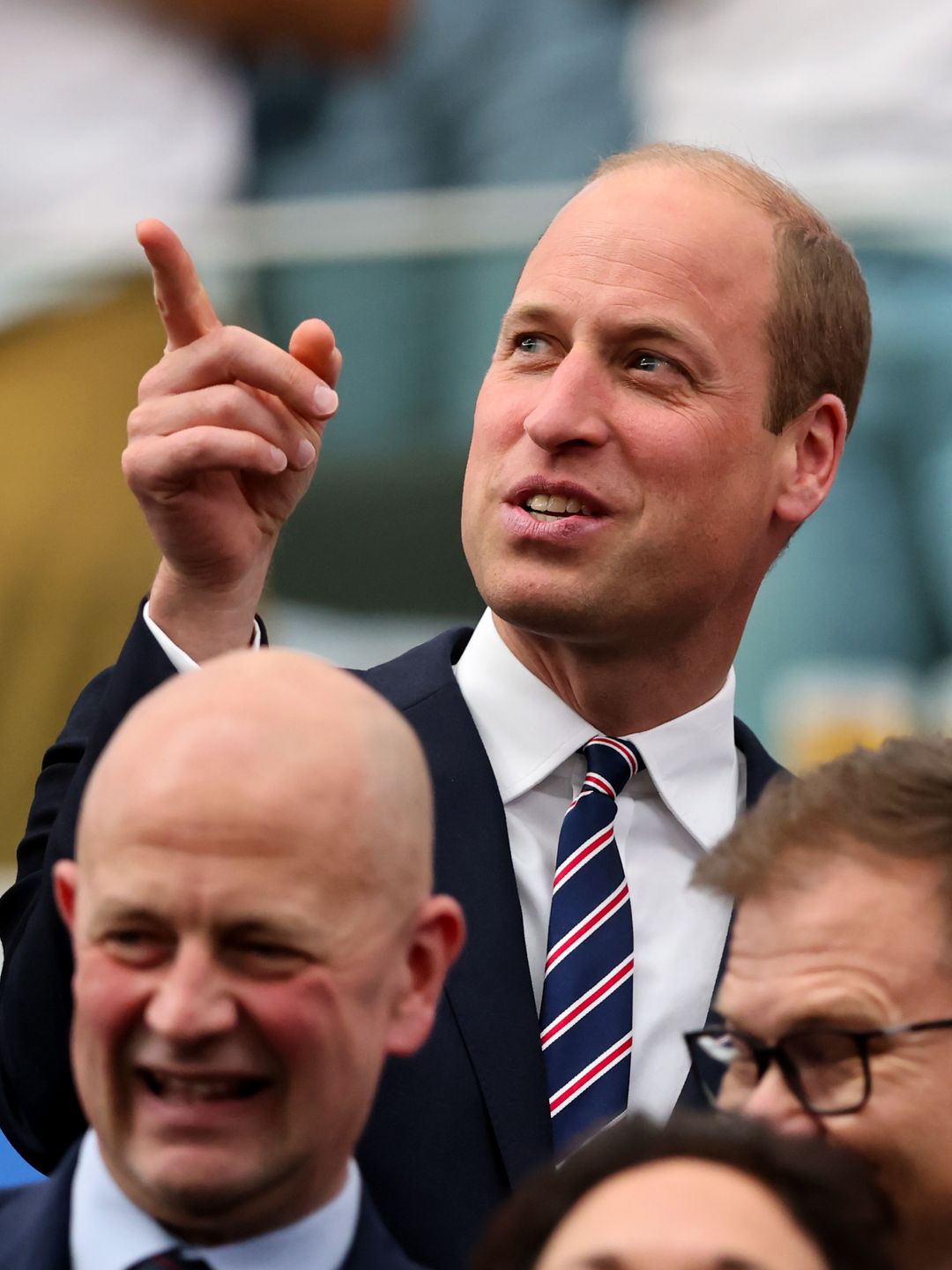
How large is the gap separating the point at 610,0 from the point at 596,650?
153 inches

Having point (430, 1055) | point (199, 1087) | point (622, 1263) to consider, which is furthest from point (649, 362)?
point (622, 1263)

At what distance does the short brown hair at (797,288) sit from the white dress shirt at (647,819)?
0.41 metres

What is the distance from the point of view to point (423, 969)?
5.83 feet

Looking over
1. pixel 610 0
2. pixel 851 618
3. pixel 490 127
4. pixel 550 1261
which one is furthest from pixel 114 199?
pixel 550 1261

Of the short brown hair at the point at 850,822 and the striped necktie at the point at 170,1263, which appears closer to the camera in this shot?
the striped necktie at the point at 170,1263

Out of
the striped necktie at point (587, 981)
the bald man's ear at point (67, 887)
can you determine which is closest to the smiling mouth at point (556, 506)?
the striped necktie at point (587, 981)

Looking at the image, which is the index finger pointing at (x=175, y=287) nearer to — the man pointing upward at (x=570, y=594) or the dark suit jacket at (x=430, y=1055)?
the man pointing upward at (x=570, y=594)

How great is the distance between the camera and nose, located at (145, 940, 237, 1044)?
1.62 metres

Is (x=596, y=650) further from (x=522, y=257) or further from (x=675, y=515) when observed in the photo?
(x=522, y=257)

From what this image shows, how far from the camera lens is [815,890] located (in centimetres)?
195

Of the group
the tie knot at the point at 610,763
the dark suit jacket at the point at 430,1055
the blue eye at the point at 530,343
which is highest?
the blue eye at the point at 530,343

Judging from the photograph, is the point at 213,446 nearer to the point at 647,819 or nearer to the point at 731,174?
the point at 647,819

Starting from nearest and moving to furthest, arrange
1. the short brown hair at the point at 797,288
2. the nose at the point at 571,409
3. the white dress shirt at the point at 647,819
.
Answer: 1. the white dress shirt at the point at 647,819
2. the nose at the point at 571,409
3. the short brown hair at the point at 797,288

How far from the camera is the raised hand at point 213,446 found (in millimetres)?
2219
